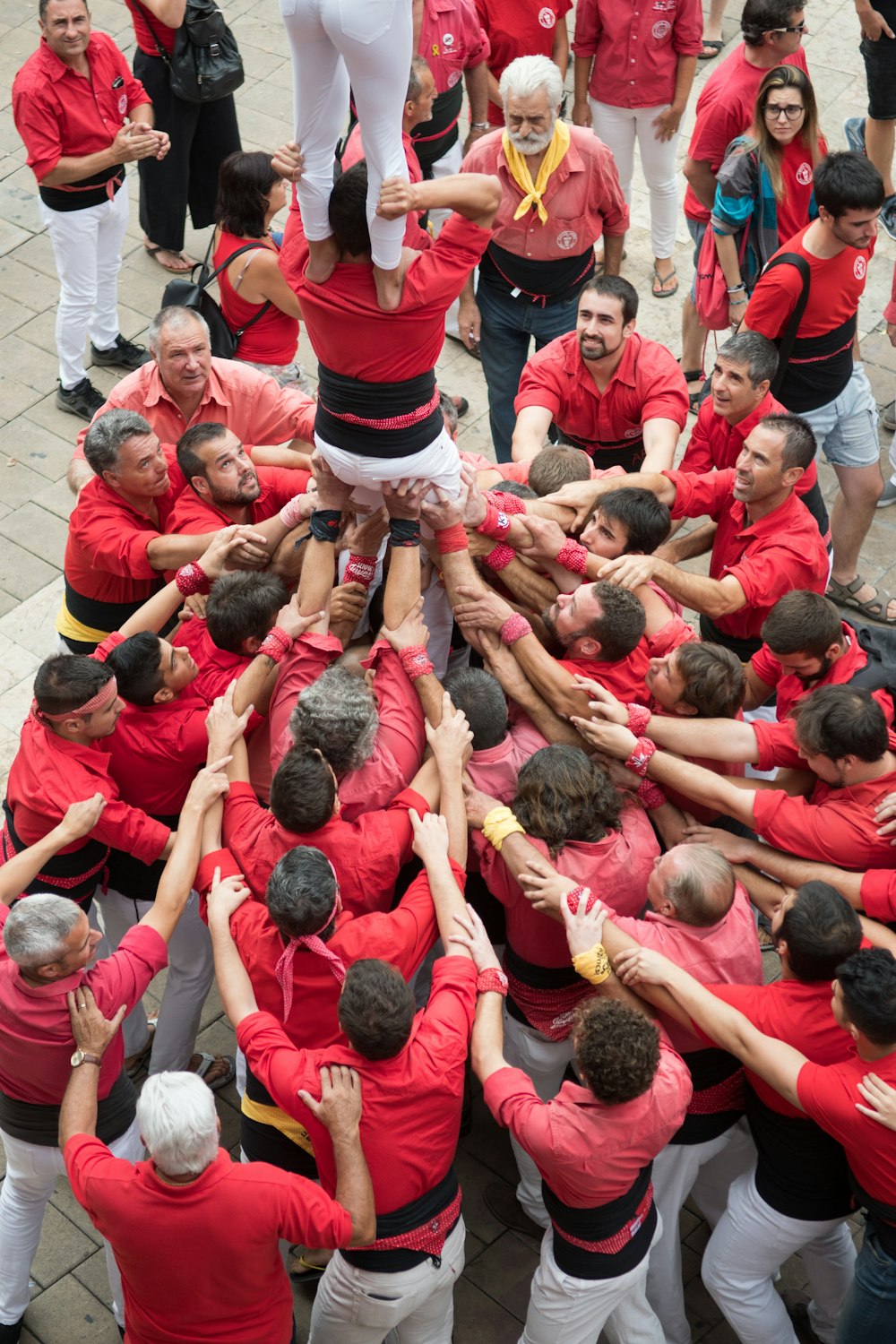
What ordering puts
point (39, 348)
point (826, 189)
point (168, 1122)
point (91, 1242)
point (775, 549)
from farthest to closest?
point (39, 348) < point (826, 189) < point (775, 549) < point (91, 1242) < point (168, 1122)

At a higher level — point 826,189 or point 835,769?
point 826,189

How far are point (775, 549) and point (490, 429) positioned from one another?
121 inches

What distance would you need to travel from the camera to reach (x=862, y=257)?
5938mm

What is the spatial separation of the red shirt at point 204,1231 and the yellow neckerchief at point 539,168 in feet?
14.7

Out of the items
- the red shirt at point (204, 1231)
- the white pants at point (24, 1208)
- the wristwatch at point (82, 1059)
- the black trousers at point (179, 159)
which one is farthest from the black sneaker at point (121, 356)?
the red shirt at point (204, 1231)

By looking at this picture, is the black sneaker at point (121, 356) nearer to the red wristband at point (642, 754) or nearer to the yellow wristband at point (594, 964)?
the red wristband at point (642, 754)

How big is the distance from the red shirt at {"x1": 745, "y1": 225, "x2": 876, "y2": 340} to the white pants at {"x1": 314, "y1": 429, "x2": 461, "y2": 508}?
7.12 ft

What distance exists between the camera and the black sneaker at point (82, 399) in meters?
7.87

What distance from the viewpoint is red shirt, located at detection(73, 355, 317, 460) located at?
5.41 meters

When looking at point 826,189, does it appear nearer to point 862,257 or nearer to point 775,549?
point 862,257

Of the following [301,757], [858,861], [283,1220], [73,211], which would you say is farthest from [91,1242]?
[73,211]

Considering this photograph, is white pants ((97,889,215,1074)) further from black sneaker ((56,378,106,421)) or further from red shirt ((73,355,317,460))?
black sneaker ((56,378,106,421))

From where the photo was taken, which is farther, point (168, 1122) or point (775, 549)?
point (775, 549)

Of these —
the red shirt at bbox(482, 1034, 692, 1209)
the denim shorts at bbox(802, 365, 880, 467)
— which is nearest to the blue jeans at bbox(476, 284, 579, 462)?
the denim shorts at bbox(802, 365, 880, 467)
